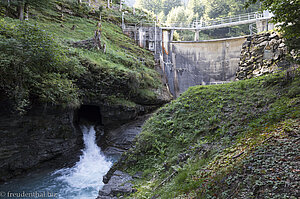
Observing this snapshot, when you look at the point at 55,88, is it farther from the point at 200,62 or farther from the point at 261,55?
the point at 200,62

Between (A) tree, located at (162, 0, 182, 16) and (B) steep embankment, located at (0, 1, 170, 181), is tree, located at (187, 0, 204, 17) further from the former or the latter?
(B) steep embankment, located at (0, 1, 170, 181)

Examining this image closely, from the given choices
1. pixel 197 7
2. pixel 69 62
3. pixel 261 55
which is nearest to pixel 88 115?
pixel 69 62

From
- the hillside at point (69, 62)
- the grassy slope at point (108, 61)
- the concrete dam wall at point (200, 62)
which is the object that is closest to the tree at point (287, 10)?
the hillside at point (69, 62)

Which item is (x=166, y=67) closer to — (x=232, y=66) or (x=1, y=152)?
(x=232, y=66)

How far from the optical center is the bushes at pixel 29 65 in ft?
23.0

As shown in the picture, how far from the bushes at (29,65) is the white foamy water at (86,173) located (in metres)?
4.18

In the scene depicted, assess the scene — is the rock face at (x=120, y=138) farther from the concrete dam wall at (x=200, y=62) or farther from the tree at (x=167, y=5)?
the tree at (x=167, y=5)

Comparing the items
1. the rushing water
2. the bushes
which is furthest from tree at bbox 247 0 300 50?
the rushing water

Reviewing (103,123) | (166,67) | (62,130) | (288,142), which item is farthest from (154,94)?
(288,142)

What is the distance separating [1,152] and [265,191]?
34.1 feet

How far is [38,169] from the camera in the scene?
33.2 feet

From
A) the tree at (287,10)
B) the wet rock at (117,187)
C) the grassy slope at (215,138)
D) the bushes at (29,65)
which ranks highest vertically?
the tree at (287,10)

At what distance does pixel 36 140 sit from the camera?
32.1ft

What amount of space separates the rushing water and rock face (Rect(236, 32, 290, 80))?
13.3 meters
